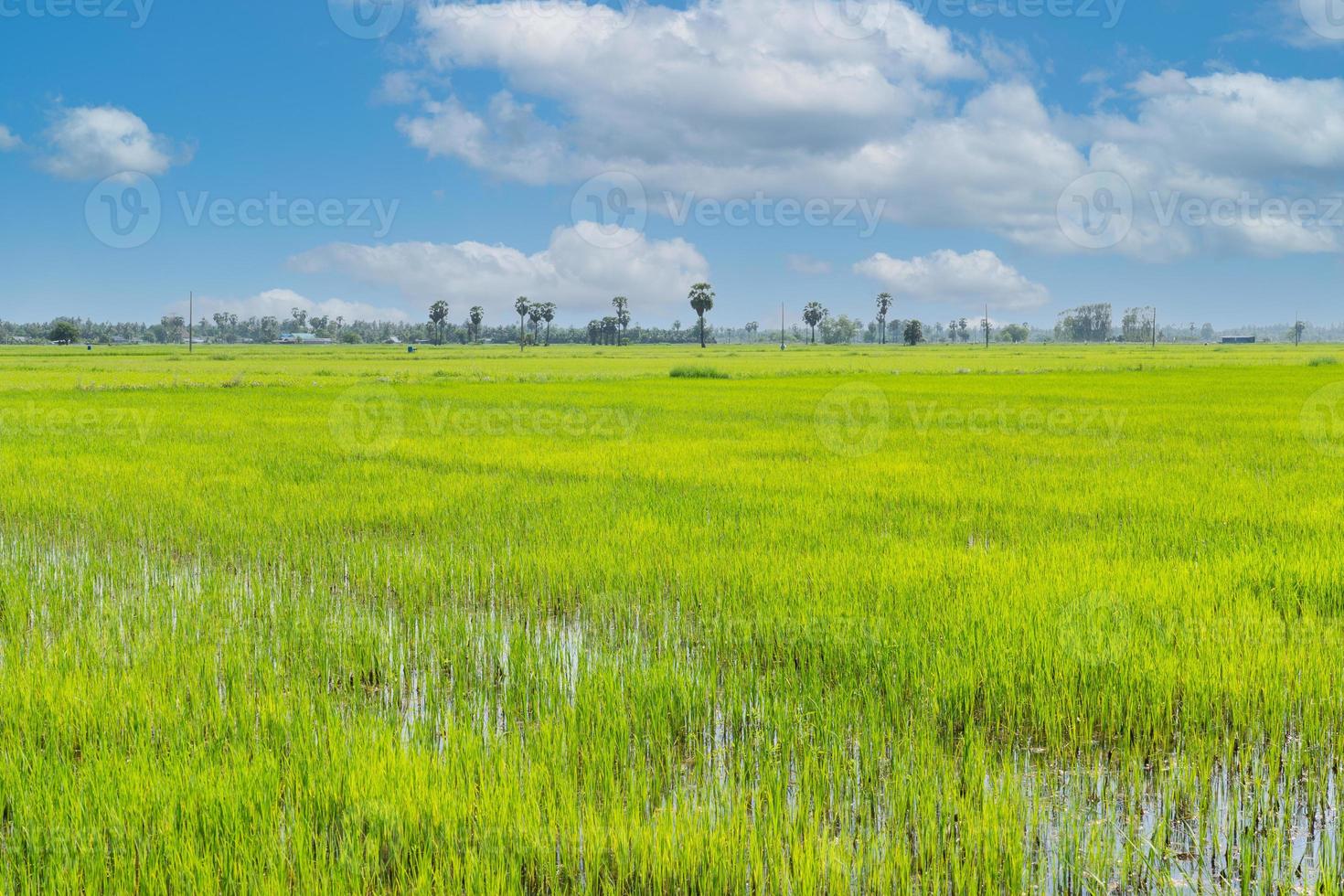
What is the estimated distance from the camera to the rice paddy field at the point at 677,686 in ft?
7.90

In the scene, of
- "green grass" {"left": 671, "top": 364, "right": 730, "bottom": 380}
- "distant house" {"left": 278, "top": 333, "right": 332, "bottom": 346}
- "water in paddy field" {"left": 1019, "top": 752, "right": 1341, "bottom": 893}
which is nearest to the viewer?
"water in paddy field" {"left": 1019, "top": 752, "right": 1341, "bottom": 893}

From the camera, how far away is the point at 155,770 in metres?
2.79

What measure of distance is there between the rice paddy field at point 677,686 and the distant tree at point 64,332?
112 m

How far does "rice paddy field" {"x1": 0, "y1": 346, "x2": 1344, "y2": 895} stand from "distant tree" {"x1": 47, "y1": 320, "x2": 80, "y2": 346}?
112020 mm

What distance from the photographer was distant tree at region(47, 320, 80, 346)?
327ft

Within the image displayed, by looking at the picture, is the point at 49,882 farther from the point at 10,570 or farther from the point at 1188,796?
the point at 10,570

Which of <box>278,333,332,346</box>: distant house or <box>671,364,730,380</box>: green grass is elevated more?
<box>278,333,332,346</box>: distant house

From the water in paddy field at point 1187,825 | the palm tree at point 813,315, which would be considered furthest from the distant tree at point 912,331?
the water in paddy field at point 1187,825

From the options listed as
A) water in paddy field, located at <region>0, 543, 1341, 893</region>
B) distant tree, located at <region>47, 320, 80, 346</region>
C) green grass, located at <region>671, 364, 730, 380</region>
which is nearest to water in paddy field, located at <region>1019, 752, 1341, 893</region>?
water in paddy field, located at <region>0, 543, 1341, 893</region>

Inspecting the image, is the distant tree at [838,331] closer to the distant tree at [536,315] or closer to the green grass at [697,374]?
the distant tree at [536,315]

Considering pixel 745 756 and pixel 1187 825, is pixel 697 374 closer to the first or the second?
pixel 745 756

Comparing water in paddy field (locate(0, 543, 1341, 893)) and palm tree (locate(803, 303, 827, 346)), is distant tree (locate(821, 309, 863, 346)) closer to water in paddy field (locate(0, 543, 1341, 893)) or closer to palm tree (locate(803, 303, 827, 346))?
palm tree (locate(803, 303, 827, 346))

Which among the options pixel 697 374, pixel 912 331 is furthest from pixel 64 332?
pixel 912 331

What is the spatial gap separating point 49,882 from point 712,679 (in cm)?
229
